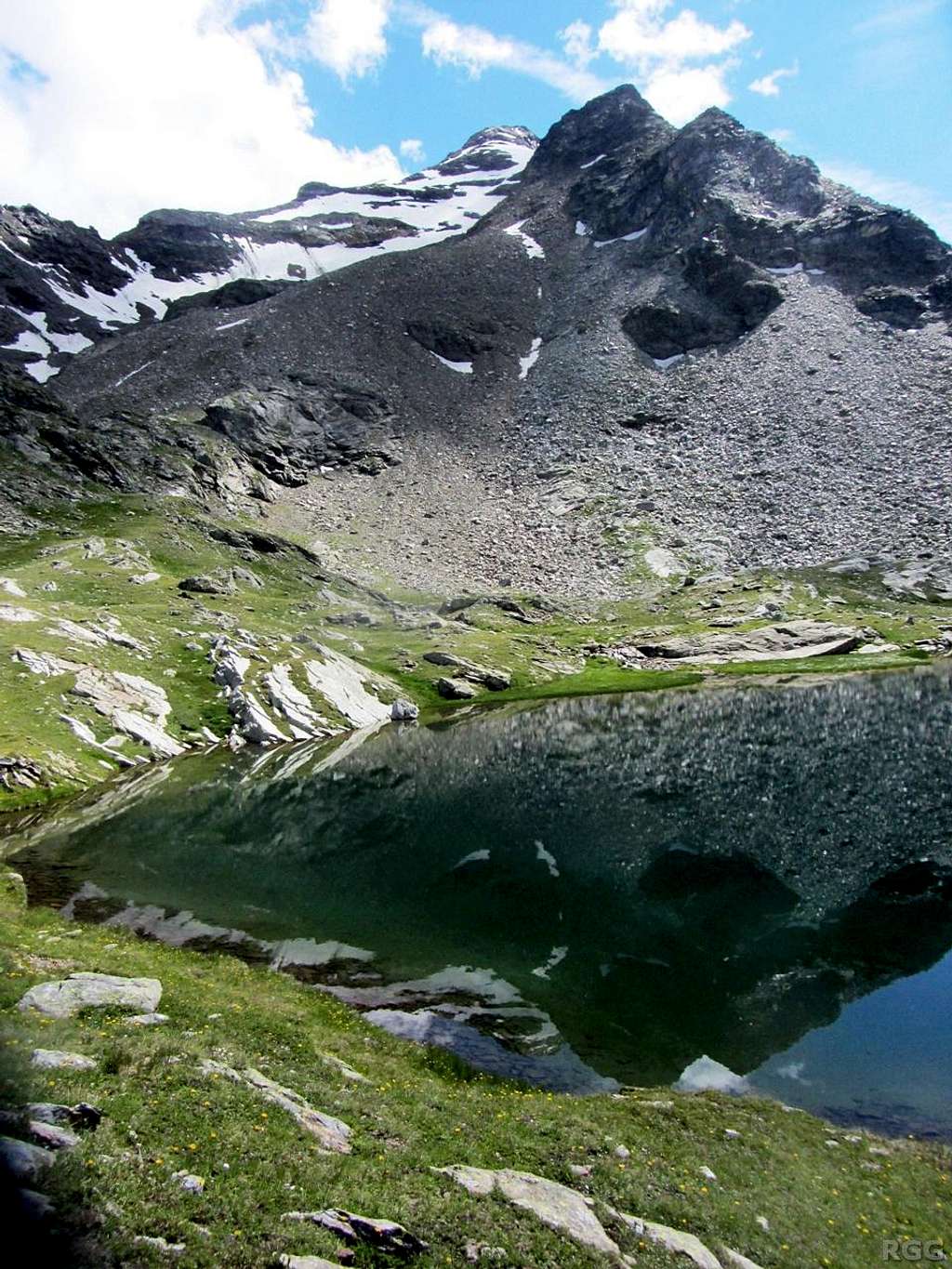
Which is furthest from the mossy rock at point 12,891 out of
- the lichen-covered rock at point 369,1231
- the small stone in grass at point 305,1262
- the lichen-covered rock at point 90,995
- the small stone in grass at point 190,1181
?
the small stone in grass at point 305,1262

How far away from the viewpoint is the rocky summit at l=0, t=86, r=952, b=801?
109062 mm

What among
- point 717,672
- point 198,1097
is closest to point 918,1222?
point 198,1097

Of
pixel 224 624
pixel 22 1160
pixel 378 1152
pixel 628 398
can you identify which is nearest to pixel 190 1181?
pixel 22 1160

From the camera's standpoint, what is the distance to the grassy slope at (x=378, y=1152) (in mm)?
9094

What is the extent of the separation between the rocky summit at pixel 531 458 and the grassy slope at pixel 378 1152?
51038 millimetres

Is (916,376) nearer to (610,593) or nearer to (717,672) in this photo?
(610,593)

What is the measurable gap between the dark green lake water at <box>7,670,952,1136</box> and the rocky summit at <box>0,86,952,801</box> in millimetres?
25007

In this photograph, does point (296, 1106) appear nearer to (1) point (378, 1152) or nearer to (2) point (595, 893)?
(1) point (378, 1152)

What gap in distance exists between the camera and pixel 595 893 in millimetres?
31844

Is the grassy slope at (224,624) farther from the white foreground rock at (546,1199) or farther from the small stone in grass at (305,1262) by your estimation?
the small stone in grass at (305,1262)

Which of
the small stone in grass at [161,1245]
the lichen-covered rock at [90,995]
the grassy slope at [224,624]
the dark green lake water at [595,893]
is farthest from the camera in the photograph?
the grassy slope at [224,624]

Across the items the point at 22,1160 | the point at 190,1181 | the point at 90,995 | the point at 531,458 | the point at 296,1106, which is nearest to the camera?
the point at 22,1160

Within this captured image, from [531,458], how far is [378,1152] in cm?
15657

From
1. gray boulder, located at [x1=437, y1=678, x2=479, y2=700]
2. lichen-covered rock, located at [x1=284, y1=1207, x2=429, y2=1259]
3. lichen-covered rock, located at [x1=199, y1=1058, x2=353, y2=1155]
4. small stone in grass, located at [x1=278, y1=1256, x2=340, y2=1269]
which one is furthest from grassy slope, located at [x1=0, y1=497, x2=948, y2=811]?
small stone in grass, located at [x1=278, y1=1256, x2=340, y2=1269]
